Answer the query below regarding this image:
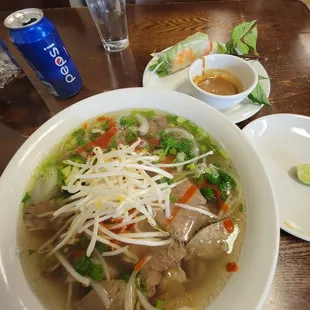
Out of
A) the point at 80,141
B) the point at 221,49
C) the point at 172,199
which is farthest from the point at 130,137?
the point at 221,49

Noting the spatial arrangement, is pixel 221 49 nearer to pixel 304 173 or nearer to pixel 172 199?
pixel 304 173

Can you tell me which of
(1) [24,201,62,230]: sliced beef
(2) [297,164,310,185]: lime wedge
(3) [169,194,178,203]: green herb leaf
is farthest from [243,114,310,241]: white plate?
(1) [24,201,62,230]: sliced beef

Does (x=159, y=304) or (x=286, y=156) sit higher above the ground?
(x=159, y=304)

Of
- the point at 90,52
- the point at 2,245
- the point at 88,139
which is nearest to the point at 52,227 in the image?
the point at 2,245

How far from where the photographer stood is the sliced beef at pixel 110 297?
0.82 meters

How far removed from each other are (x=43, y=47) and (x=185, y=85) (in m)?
0.77

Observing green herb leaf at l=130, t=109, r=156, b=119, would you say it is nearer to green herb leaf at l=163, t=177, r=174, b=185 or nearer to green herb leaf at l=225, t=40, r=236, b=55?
green herb leaf at l=163, t=177, r=174, b=185

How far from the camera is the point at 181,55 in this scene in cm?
160

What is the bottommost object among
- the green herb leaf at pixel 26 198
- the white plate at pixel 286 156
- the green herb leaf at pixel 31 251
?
the white plate at pixel 286 156

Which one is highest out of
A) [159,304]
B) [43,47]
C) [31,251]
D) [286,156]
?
[43,47]

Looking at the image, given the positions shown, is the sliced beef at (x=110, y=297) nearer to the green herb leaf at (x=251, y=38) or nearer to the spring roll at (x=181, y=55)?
the spring roll at (x=181, y=55)

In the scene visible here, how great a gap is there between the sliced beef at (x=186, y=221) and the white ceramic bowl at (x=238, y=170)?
0.17 metres

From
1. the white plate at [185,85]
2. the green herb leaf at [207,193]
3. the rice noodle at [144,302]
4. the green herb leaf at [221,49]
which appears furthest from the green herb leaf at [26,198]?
the green herb leaf at [221,49]

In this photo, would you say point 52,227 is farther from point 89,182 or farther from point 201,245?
point 201,245
